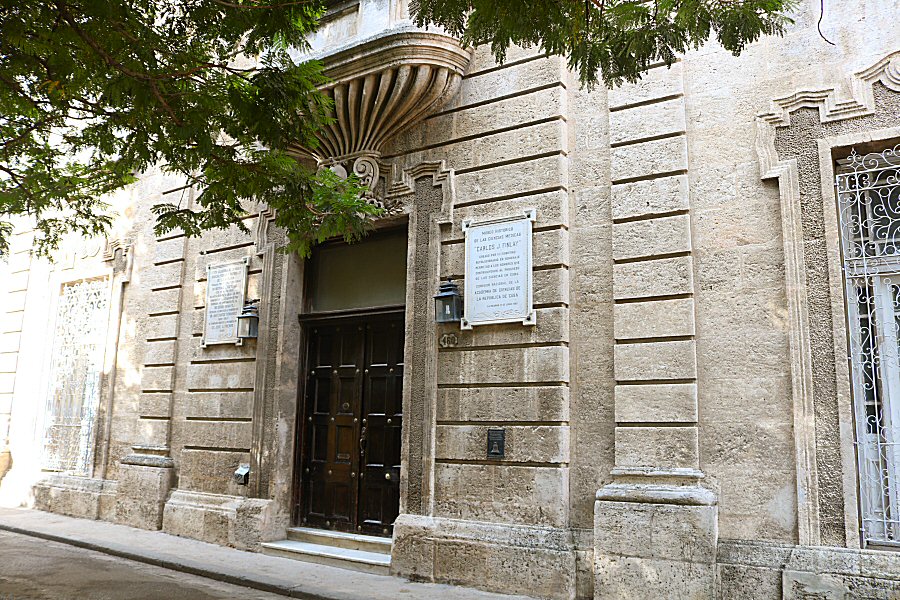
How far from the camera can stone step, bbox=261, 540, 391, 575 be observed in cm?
750

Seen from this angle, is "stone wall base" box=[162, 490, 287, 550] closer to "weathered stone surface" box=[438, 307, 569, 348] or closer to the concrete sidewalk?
the concrete sidewalk

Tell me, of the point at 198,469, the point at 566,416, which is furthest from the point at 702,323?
the point at 198,469

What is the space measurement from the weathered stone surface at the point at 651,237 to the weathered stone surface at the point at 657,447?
158 centimetres

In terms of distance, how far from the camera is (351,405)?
28.2ft

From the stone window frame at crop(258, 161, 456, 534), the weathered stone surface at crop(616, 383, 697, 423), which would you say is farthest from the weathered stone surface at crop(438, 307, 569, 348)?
the weathered stone surface at crop(616, 383, 697, 423)

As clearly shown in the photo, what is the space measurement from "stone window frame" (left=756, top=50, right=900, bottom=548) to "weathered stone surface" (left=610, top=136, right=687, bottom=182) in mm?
672

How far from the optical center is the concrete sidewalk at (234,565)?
663 cm

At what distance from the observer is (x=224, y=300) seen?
31.9 ft

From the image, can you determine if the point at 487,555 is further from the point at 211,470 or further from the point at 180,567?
the point at 211,470

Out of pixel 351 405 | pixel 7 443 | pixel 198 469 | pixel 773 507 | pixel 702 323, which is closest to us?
pixel 773 507

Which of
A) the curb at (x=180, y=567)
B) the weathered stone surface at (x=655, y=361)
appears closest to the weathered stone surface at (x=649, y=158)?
the weathered stone surface at (x=655, y=361)

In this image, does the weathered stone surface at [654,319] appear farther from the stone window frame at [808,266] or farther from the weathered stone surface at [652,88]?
the weathered stone surface at [652,88]

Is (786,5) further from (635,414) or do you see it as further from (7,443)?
(7,443)

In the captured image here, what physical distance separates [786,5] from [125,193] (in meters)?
10.3
